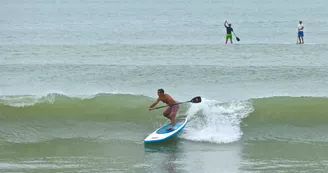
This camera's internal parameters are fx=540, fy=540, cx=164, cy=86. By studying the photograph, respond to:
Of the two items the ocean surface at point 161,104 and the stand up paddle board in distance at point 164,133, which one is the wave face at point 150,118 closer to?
the ocean surface at point 161,104

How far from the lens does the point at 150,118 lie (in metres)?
18.0

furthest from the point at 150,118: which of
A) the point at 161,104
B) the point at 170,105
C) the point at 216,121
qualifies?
the point at 216,121

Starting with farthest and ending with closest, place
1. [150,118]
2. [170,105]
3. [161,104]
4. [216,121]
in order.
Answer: [161,104] < [150,118] < [216,121] < [170,105]

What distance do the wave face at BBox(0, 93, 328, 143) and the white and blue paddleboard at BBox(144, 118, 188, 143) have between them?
0.97 ft

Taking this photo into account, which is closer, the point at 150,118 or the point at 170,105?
the point at 170,105

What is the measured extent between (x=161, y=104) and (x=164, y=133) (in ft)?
10.8

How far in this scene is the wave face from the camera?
54.2ft

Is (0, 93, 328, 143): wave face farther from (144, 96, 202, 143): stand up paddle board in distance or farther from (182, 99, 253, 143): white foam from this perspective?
(144, 96, 202, 143): stand up paddle board in distance

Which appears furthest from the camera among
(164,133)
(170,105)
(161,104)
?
(161,104)

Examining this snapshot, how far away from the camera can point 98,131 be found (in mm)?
17078

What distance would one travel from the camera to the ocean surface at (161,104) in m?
14.3

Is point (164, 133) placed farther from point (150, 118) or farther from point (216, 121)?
point (150, 118)

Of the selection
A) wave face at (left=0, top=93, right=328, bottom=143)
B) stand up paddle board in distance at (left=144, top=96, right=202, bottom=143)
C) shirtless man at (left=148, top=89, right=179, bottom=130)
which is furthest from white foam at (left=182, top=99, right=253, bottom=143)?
shirtless man at (left=148, top=89, right=179, bottom=130)

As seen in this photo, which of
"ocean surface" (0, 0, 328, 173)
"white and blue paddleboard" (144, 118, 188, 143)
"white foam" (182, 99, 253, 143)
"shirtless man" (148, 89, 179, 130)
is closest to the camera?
"ocean surface" (0, 0, 328, 173)
